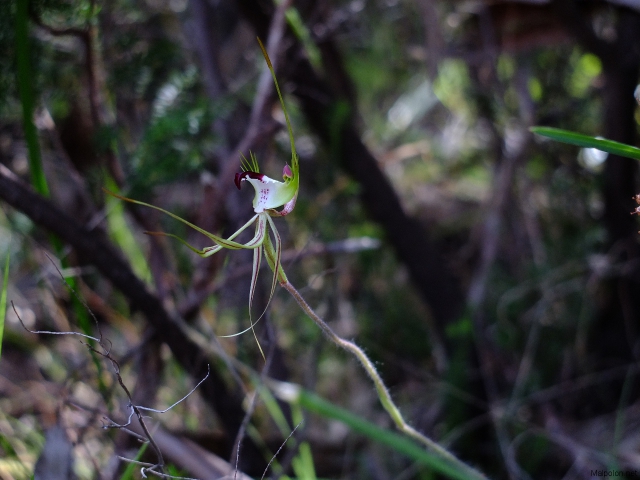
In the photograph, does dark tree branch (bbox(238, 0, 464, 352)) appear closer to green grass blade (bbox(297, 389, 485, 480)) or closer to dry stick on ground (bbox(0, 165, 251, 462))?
dry stick on ground (bbox(0, 165, 251, 462))

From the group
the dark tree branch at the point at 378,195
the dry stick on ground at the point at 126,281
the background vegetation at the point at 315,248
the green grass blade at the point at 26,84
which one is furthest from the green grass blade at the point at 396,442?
the dark tree branch at the point at 378,195

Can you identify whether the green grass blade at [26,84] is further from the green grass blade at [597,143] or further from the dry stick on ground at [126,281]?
the green grass blade at [597,143]

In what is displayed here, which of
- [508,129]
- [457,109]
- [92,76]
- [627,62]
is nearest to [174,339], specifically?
[92,76]

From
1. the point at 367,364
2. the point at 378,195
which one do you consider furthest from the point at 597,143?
the point at 378,195

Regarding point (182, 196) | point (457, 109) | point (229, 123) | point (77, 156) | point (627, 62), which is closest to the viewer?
point (627, 62)

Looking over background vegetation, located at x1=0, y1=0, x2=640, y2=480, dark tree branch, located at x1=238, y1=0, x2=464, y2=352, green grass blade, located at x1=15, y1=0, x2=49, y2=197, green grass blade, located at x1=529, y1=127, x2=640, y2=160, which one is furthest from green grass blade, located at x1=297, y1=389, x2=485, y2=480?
dark tree branch, located at x1=238, y1=0, x2=464, y2=352

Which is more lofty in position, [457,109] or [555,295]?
[457,109]

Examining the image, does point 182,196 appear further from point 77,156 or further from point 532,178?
point 532,178

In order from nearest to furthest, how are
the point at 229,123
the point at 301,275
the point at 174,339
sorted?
1. the point at 174,339
2. the point at 229,123
3. the point at 301,275
